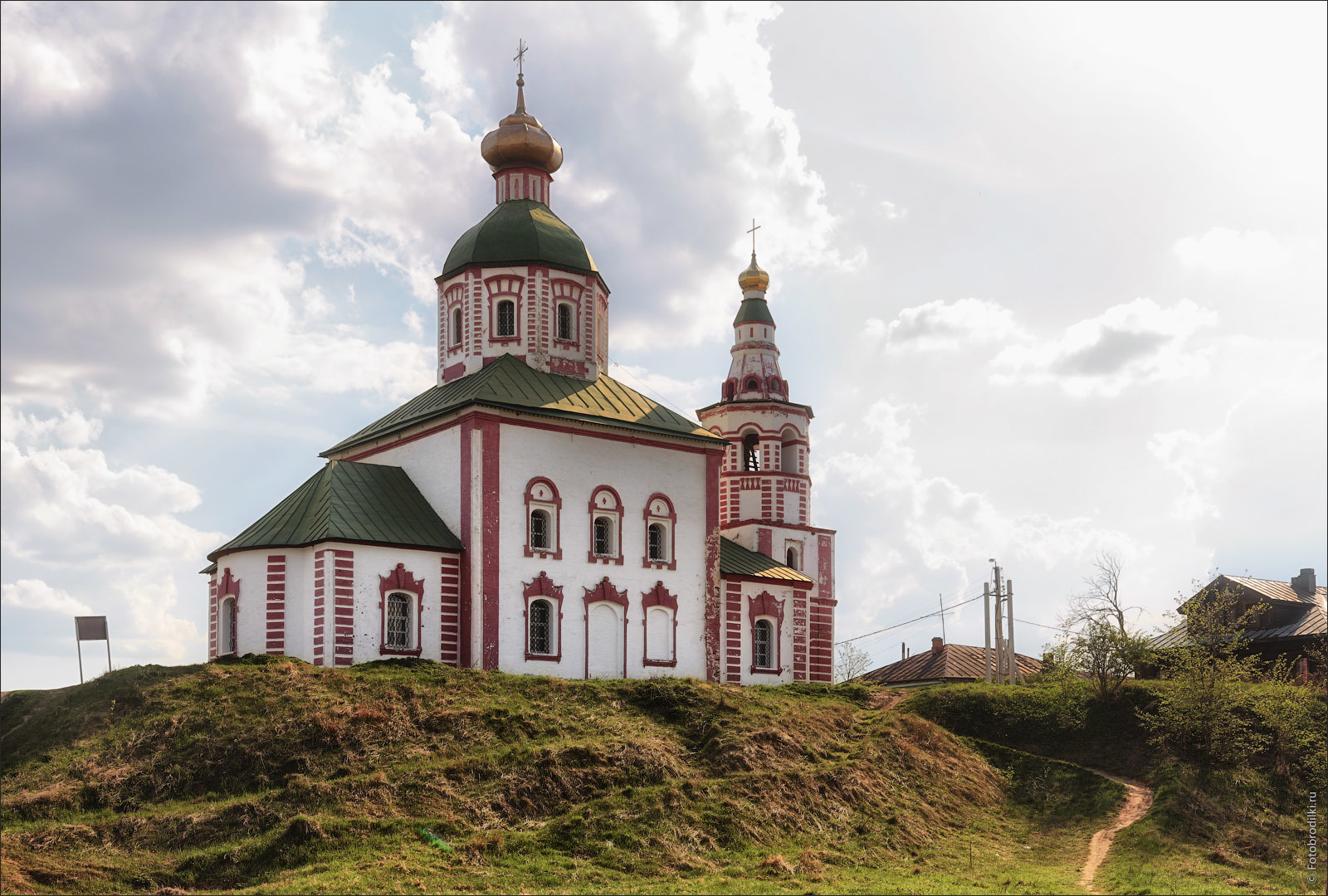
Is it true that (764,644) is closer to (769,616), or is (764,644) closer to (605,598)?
(769,616)

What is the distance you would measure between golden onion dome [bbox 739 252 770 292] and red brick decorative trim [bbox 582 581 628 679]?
59.3 feet

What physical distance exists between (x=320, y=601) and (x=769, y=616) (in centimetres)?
1355

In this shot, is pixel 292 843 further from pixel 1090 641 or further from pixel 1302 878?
pixel 1090 641

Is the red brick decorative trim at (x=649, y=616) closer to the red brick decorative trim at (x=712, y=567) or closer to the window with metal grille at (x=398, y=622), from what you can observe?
the red brick decorative trim at (x=712, y=567)

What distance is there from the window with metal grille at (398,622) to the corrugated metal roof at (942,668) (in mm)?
22730

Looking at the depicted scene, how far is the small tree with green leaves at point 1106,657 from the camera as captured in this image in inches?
1339

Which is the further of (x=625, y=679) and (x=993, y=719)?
(x=993, y=719)

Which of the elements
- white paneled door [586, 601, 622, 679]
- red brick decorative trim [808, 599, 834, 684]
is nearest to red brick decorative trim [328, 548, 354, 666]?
white paneled door [586, 601, 622, 679]

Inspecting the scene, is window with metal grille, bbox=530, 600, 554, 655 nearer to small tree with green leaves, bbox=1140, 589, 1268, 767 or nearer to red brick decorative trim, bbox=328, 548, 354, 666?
red brick decorative trim, bbox=328, 548, 354, 666

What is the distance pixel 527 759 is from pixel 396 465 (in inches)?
523

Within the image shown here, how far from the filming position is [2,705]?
25.8 m

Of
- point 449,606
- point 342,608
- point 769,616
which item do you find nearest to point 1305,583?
point 769,616

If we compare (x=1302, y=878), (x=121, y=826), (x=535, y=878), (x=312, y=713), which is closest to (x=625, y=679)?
(x=312, y=713)

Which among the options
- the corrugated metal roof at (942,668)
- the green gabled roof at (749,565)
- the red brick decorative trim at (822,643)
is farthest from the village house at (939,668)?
the green gabled roof at (749,565)
